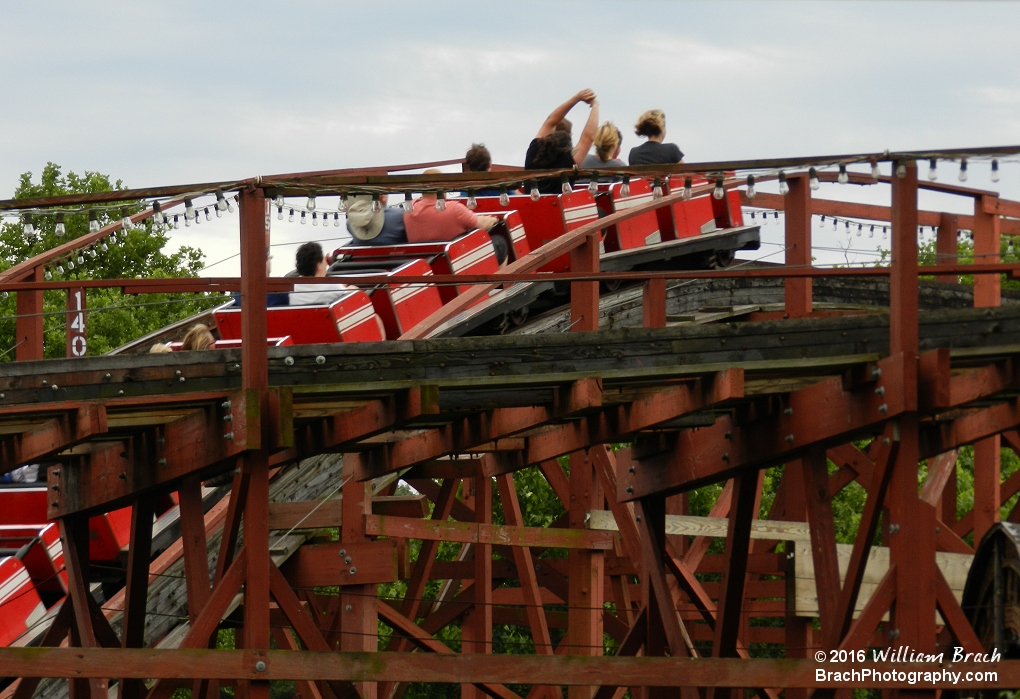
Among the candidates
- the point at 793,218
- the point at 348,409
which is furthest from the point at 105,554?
the point at 793,218

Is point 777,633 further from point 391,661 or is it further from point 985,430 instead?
point 391,661

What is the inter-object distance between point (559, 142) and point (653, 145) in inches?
51.8

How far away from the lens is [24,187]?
34.3 metres

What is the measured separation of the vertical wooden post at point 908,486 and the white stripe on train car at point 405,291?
13.3 feet

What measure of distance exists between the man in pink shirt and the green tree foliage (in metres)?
14.4

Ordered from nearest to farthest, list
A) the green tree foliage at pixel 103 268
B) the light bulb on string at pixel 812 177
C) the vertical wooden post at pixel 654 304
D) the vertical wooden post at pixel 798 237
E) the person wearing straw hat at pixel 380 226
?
the light bulb on string at pixel 812 177 → the vertical wooden post at pixel 654 304 → the vertical wooden post at pixel 798 237 → the person wearing straw hat at pixel 380 226 → the green tree foliage at pixel 103 268

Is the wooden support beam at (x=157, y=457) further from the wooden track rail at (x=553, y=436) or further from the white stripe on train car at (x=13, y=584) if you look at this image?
the white stripe on train car at (x=13, y=584)

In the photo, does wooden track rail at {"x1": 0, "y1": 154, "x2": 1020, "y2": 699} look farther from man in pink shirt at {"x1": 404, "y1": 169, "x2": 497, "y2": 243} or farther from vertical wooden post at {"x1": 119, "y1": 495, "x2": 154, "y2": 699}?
man in pink shirt at {"x1": 404, "y1": 169, "x2": 497, "y2": 243}

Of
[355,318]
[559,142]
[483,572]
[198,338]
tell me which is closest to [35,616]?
[198,338]

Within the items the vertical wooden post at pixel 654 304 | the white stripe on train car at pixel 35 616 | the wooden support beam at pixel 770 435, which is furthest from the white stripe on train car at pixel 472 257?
the white stripe on train car at pixel 35 616

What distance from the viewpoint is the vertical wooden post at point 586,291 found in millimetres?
10930

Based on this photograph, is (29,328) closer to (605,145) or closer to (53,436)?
(53,436)

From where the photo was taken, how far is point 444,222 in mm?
12258

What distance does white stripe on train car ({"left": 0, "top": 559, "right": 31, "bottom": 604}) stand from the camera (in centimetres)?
971
